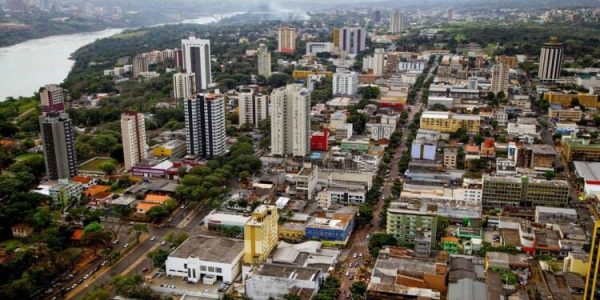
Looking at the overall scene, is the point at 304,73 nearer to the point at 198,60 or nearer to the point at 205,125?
the point at 198,60

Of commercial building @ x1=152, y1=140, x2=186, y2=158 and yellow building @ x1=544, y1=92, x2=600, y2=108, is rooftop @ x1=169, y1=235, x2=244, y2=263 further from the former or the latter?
yellow building @ x1=544, y1=92, x2=600, y2=108

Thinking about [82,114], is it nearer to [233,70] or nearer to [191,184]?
[191,184]

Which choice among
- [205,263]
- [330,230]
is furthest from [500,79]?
[205,263]

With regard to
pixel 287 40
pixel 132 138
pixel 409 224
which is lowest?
pixel 409 224

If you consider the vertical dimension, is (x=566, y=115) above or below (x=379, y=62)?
below

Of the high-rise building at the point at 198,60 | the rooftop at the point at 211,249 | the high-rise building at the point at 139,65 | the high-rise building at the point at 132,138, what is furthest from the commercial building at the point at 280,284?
the high-rise building at the point at 139,65

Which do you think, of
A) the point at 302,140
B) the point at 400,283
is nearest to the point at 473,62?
the point at 302,140

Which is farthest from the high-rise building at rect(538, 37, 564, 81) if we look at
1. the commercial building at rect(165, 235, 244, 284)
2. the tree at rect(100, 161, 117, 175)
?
the commercial building at rect(165, 235, 244, 284)

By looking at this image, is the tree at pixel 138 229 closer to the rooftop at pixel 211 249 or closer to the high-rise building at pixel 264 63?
the rooftop at pixel 211 249
